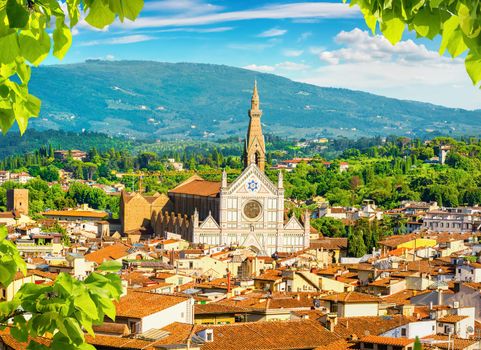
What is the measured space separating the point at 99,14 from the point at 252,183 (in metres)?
69.7

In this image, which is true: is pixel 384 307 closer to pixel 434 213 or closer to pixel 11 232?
pixel 11 232

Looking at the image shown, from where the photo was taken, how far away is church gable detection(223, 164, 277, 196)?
243 feet

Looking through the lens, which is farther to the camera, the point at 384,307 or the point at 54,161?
the point at 54,161

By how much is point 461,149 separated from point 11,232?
91629 mm

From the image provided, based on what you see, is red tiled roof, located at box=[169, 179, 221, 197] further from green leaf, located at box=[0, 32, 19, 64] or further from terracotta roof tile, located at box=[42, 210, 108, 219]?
green leaf, located at box=[0, 32, 19, 64]

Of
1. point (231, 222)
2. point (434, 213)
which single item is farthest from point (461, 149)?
point (231, 222)

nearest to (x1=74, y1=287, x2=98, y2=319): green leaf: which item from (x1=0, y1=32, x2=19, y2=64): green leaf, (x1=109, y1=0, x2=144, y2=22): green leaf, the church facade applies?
(x1=0, y1=32, x2=19, y2=64): green leaf

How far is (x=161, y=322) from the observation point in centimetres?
2527

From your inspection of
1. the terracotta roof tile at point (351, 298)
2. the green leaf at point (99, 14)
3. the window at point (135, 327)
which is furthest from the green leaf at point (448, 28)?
the terracotta roof tile at point (351, 298)

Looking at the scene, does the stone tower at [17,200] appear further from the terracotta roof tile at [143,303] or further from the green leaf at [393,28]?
the green leaf at [393,28]

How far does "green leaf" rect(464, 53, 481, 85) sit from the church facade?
65000 millimetres

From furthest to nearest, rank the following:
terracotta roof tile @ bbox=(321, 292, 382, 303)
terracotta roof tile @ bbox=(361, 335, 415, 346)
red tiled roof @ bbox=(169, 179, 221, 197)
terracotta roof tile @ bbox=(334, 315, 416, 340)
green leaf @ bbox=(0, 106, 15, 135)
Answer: red tiled roof @ bbox=(169, 179, 221, 197) < terracotta roof tile @ bbox=(321, 292, 382, 303) < terracotta roof tile @ bbox=(334, 315, 416, 340) < terracotta roof tile @ bbox=(361, 335, 415, 346) < green leaf @ bbox=(0, 106, 15, 135)

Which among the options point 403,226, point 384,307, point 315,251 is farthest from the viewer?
point 403,226

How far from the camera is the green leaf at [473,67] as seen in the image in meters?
4.31
